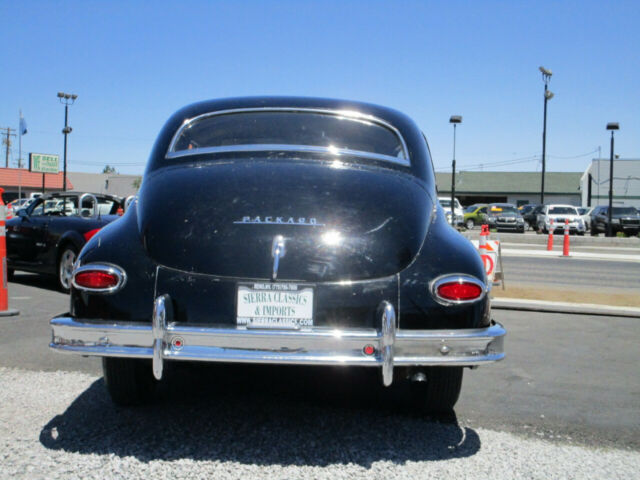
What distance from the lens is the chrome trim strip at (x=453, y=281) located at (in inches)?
120

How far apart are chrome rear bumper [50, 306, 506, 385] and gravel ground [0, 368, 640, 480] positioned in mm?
420

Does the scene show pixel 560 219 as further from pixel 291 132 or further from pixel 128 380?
pixel 128 380

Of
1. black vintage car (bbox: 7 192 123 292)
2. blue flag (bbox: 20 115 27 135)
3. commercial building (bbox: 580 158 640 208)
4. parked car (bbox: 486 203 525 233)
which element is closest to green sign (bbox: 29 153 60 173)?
blue flag (bbox: 20 115 27 135)

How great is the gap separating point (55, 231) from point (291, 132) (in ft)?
20.6

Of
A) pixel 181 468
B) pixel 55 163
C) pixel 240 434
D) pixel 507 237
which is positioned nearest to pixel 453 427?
pixel 240 434

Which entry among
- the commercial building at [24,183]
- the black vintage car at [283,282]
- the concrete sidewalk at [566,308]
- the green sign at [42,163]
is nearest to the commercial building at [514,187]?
the green sign at [42,163]

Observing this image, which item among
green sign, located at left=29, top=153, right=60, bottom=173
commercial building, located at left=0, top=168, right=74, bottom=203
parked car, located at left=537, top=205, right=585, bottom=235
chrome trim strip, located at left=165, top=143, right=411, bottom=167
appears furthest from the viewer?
commercial building, located at left=0, top=168, right=74, bottom=203

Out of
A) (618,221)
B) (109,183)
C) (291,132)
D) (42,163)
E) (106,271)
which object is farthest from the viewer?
(109,183)

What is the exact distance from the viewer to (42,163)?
43656mm

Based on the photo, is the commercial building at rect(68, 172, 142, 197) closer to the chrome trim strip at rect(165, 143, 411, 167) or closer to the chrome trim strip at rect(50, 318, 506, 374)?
the chrome trim strip at rect(165, 143, 411, 167)

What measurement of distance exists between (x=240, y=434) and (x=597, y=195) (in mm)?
60076

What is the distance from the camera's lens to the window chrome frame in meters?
3.87

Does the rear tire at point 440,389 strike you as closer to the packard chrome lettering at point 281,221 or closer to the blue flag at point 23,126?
the packard chrome lettering at point 281,221

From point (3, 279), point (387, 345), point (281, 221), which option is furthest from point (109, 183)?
point (387, 345)
